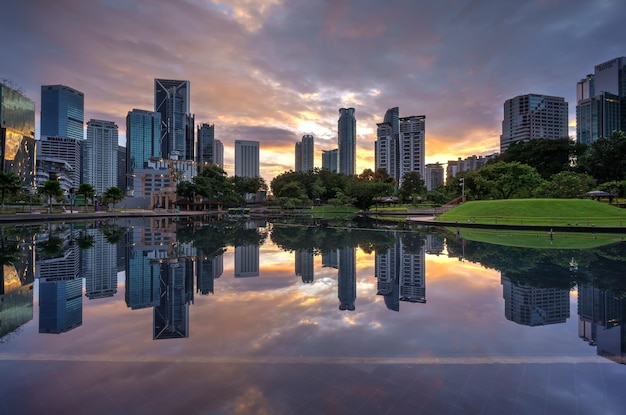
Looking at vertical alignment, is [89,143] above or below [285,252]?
above

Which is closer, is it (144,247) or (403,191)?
(144,247)

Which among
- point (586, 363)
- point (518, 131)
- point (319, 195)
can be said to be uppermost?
point (518, 131)

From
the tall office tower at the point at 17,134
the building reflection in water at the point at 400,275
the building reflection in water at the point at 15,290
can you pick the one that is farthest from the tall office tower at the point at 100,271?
the tall office tower at the point at 17,134

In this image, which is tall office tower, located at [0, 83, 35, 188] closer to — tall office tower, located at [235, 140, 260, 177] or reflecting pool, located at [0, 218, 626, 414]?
tall office tower, located at [235, 140, 260, 177]

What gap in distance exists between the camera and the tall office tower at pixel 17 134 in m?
95.2

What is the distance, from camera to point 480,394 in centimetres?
406

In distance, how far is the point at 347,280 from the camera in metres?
10.5

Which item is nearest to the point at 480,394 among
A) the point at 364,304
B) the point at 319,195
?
the point at 364,304

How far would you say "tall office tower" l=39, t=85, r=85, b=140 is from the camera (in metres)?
171

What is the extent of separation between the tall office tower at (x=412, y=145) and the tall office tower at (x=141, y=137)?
129676 mm

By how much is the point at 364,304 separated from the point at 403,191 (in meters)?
66.3

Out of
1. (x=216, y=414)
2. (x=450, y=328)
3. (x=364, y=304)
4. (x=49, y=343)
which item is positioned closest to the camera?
(x=216, y=414)

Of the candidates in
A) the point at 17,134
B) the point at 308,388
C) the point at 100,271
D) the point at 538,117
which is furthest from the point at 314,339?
the point at 538,117

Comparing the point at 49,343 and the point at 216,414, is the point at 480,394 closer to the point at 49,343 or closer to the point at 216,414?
the point at 216,414
